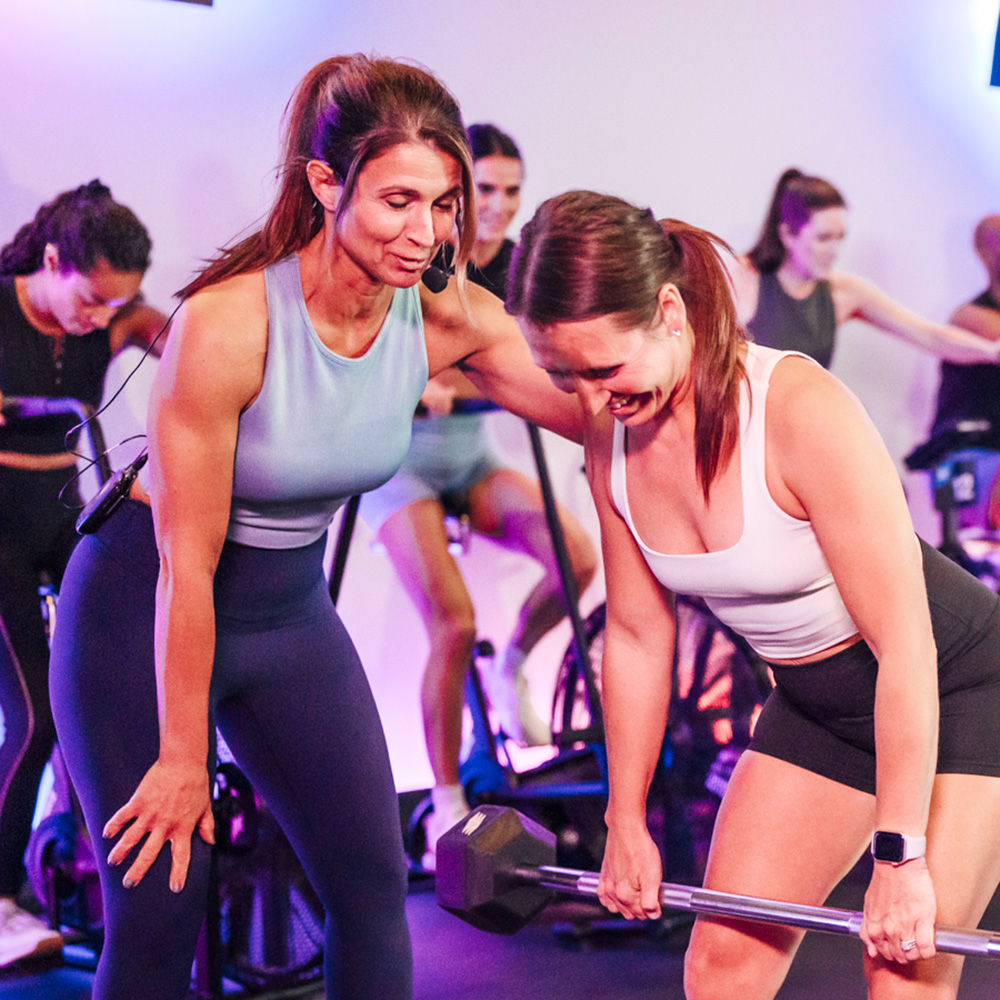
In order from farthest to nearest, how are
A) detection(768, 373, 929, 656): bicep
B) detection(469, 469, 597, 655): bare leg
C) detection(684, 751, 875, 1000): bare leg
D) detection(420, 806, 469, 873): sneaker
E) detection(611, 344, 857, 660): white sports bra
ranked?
1. detection(469, 469, 597, 655): bare leg
2. detection(420, 806, 469, 873): sneaker
3. detection(684, 751, 875, 1000): bare leg
4. detection(611, 344, 857, 660): white sports bra
5. detection(768, 373, 929, 656): bicep

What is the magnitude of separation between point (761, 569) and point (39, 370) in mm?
2199

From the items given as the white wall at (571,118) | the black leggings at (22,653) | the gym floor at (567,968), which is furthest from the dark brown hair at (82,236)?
the gym floor at (567,968)

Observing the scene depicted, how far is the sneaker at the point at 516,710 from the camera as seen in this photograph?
3430mm

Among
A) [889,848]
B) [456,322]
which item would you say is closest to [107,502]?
[456,322]

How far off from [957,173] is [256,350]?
154 inches

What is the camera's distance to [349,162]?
1.38m

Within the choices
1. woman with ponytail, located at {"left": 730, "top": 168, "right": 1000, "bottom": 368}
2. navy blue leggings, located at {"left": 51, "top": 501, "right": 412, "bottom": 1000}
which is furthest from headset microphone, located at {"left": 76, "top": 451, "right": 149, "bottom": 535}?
woman with ponytail, located at {"left": 730, "top": 168, "right": 1000, "bottom": 368}

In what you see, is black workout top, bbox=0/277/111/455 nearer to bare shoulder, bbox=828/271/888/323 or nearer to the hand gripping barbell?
the hand gripping barbell

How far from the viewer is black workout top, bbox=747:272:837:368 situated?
3.98 metres

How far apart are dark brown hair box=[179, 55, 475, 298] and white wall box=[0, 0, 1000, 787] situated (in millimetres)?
1628

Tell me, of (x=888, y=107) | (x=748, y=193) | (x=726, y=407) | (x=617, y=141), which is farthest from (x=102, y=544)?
(x=888, y=107)

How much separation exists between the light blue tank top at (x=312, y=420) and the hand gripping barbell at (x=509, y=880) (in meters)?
0.50

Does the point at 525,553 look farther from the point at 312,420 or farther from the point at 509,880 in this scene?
the point at 312,420

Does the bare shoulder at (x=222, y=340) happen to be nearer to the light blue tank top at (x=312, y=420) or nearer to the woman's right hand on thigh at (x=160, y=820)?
the light blue tank top at (x=312, y=420)
